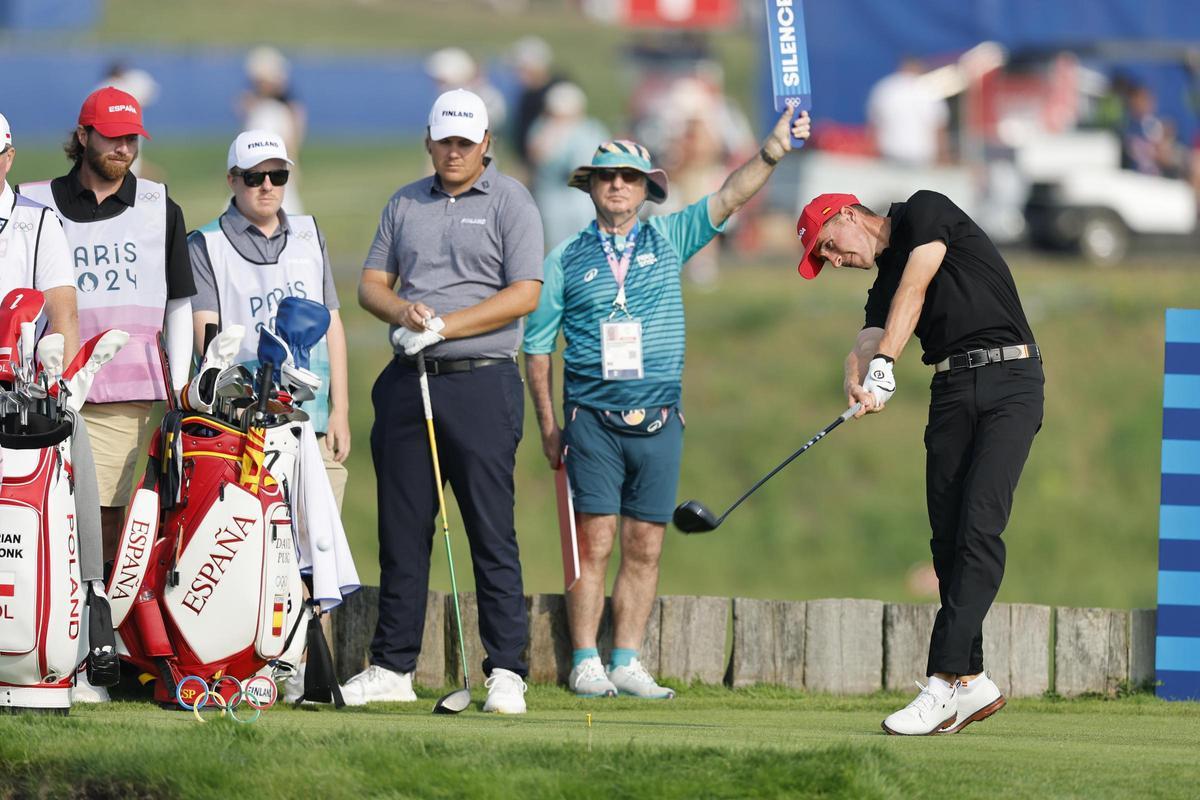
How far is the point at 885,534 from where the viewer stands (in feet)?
54.6

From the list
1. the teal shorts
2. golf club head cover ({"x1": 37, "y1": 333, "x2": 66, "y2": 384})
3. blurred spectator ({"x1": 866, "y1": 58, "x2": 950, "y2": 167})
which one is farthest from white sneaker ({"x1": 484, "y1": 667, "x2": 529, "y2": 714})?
blurred spectator ({"x1": 866, "y1": 58, "x2": 950, "y2": 167})

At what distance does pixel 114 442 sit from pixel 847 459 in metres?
9.97

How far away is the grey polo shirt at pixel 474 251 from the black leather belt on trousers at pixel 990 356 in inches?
64.5

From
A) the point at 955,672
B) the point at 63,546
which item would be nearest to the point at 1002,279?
the point at 955,672

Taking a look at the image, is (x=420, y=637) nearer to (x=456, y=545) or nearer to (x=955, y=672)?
(x=955, y=672)

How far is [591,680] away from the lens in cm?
835

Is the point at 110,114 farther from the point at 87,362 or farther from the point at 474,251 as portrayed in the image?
the point at 474,251

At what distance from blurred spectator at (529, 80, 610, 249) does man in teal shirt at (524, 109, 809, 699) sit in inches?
271

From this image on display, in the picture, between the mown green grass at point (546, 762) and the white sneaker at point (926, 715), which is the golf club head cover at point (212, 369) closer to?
the mown green grass at point (546, 762)

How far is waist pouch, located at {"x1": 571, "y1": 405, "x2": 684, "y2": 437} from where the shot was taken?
8406 mm

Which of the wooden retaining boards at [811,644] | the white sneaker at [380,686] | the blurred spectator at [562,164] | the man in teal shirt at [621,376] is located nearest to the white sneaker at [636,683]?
the man in teal shirt at [621,376]

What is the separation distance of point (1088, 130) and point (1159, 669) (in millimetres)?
13681

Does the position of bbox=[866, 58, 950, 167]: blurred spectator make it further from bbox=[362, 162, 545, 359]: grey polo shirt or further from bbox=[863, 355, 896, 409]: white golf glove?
bbox=[863, 355, 896, 409]: white golf glove

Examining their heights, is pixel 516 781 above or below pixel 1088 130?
below
